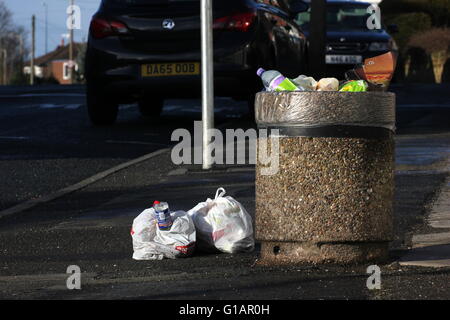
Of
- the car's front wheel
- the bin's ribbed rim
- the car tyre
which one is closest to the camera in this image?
the bin's ribbed rim

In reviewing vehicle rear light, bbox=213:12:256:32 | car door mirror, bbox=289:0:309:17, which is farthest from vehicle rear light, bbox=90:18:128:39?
car door mirror, bbox=289:0:309:17

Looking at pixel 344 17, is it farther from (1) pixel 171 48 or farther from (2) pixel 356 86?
(2) pixel 356 86

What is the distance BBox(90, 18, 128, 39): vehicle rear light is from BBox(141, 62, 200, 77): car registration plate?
531 mm

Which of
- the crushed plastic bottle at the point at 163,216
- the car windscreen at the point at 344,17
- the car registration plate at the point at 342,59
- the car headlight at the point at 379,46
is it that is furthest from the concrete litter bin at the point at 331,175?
the car windscreen at the point at 344,17

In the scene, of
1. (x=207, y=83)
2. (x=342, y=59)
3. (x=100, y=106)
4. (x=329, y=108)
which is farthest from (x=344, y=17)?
(x=329, y=108)

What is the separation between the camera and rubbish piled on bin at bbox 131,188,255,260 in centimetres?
720

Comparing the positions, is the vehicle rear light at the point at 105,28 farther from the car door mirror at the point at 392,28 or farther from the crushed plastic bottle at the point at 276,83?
the car door mirror at the point at 392,28

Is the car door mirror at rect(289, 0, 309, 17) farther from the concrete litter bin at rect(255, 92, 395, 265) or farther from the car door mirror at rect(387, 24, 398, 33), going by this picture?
the concrete litter bin at rect(255, 92, 395, 265)

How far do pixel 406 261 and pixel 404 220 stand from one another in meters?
1.66

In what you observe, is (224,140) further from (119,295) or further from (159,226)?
(119,295)

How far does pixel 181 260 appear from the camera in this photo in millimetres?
7145

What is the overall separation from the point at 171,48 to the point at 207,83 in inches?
105

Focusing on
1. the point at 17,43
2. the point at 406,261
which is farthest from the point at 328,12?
the point at 17,43

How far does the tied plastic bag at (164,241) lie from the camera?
23.6 feet
